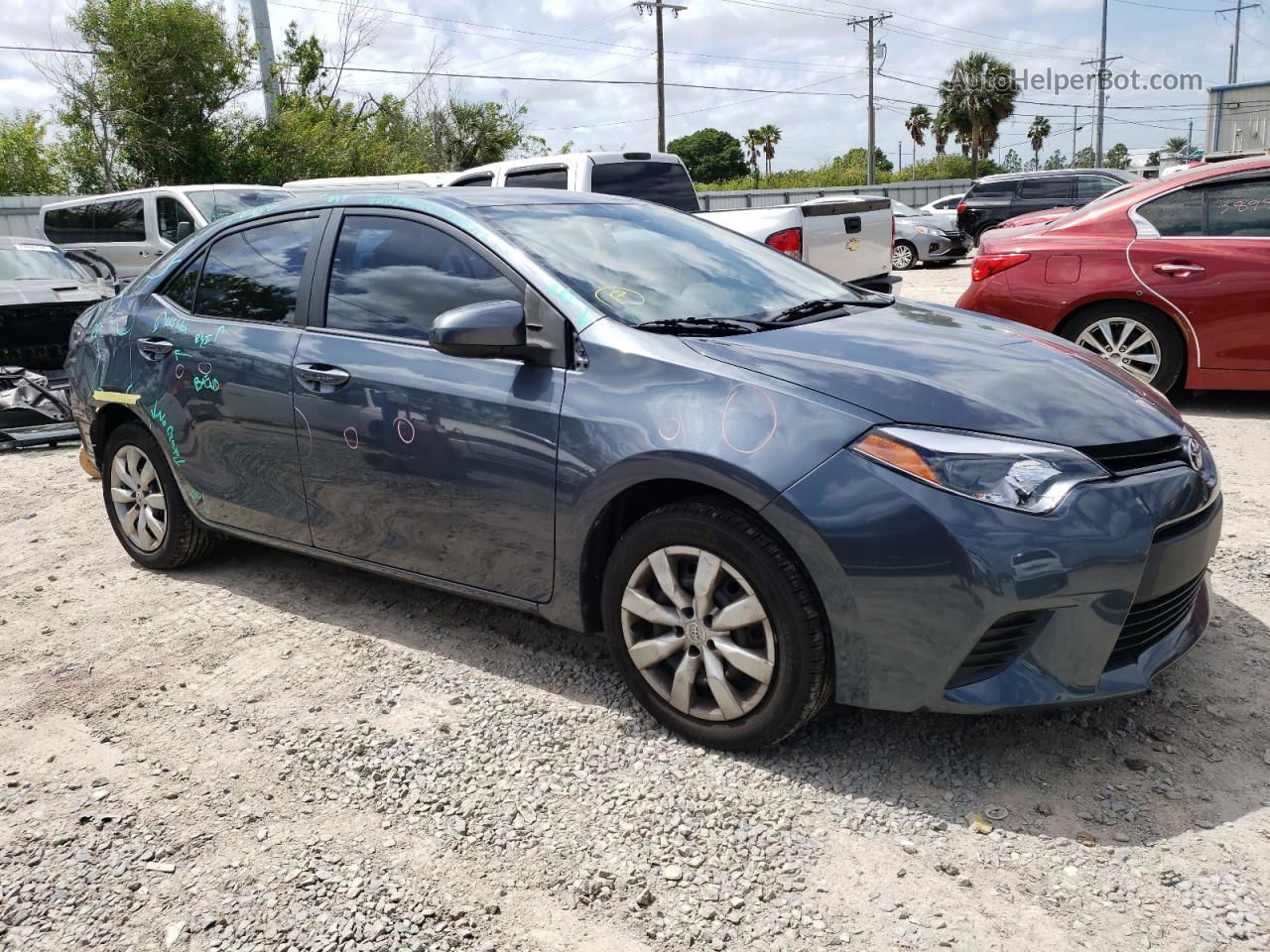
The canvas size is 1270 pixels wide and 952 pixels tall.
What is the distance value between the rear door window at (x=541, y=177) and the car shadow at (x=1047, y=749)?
6929 millimetres

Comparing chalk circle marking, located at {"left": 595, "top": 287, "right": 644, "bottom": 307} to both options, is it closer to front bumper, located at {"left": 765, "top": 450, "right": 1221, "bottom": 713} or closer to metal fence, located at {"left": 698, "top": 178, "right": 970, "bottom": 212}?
front bumper, located at {"left": 765, "top": 450, "right": 1221, "bottom": 713}

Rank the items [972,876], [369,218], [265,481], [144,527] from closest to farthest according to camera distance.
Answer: [972,876]
[369,218]
[265,481]
[144,527]

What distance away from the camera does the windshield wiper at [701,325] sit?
10.5ft

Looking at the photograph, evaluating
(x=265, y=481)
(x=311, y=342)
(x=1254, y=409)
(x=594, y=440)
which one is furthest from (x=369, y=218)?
(x=1254, y=409)

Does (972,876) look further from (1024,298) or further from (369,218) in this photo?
(1024,298)

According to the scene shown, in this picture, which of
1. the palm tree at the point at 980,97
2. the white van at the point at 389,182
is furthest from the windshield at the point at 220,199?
the palm tree at the point at 980,97

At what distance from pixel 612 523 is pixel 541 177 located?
7.67 meters

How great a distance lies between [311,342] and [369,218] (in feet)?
1.60

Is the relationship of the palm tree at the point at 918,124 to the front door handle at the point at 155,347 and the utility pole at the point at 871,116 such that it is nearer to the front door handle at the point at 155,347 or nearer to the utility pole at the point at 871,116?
the utility pole at the point at 871,116

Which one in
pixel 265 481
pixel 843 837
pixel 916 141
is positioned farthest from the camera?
pixel 916 141

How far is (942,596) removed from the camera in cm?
260

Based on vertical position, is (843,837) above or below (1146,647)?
below

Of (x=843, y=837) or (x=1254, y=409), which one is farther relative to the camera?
(x=1254, y=409)

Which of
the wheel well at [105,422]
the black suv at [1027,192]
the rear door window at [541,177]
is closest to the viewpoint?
the wheel well at [105,422]
